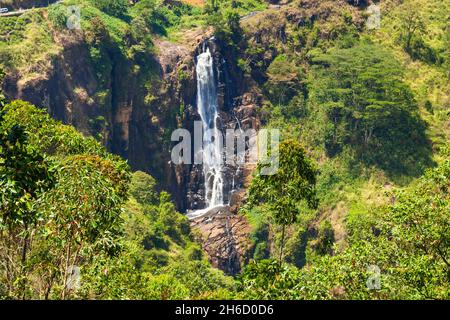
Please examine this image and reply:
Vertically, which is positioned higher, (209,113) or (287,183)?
(209,113)

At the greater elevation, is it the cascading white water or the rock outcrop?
the cascading white water

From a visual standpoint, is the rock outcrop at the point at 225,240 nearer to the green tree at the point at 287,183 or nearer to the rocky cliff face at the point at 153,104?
the rocky cliff face at the point at 153,104

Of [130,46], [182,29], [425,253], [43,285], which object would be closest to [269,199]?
[425,253]

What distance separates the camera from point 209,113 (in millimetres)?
66188

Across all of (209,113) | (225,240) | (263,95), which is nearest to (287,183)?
(225,240)

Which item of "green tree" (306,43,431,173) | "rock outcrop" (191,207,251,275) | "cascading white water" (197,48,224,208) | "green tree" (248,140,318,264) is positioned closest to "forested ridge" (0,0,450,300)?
"green tree" (306,43,431,173)

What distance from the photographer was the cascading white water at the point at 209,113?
64938 millimetres

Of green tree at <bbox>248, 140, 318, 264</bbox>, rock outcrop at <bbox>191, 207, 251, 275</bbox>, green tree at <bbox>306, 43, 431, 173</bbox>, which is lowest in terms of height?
rock outcrop at <bbox>191, 207, 251, 275</bbox>

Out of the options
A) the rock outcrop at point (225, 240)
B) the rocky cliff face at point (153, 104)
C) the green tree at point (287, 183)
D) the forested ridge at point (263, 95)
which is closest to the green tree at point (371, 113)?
the forested ridge at point (263, 95)

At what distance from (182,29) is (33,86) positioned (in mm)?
22037

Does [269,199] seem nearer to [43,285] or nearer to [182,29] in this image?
[43,285]

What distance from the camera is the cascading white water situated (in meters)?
64.9

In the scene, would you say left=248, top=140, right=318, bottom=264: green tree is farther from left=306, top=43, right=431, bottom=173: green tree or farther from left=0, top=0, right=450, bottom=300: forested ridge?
left=306, top=43, right=431, bottom=173: green tree

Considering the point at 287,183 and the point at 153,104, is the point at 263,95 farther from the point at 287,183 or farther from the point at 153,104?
the point at 287,183
